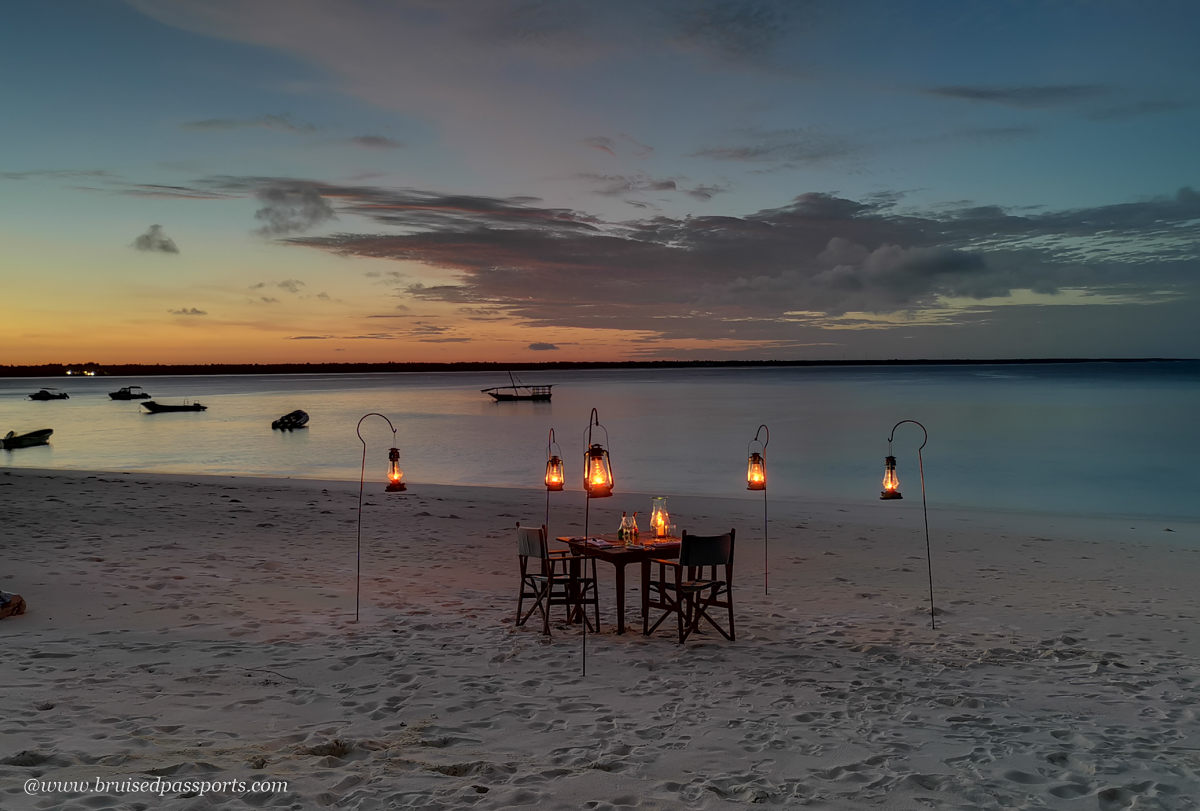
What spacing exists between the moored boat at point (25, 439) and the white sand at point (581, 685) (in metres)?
32.1

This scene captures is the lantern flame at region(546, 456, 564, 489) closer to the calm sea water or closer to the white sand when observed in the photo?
the white sand

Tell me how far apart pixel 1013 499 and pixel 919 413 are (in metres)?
35.3

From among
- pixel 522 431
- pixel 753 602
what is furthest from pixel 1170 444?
pixel 753 602

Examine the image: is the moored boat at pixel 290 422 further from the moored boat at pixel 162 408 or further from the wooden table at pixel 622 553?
the wooden table at pixel 622 553

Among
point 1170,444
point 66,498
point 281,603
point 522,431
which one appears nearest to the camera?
point 281,603

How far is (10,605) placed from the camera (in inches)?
263

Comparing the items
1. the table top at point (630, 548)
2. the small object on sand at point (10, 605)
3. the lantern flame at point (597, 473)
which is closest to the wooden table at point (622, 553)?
the table top at point (630, 548)

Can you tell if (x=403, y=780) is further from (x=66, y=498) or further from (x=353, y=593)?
(x=66, y=498)

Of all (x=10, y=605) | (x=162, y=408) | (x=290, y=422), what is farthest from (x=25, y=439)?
(x=10, y=605)

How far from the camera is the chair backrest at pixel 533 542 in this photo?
22.5 ft

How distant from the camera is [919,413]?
2168 inches

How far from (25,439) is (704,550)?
4129 cm

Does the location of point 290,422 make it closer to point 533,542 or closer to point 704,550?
point 533,542

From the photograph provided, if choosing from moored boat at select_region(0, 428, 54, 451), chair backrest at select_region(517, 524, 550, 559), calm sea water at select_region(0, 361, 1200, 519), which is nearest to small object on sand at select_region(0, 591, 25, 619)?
chair backrest at select_region(517, 524, 550, 559)
